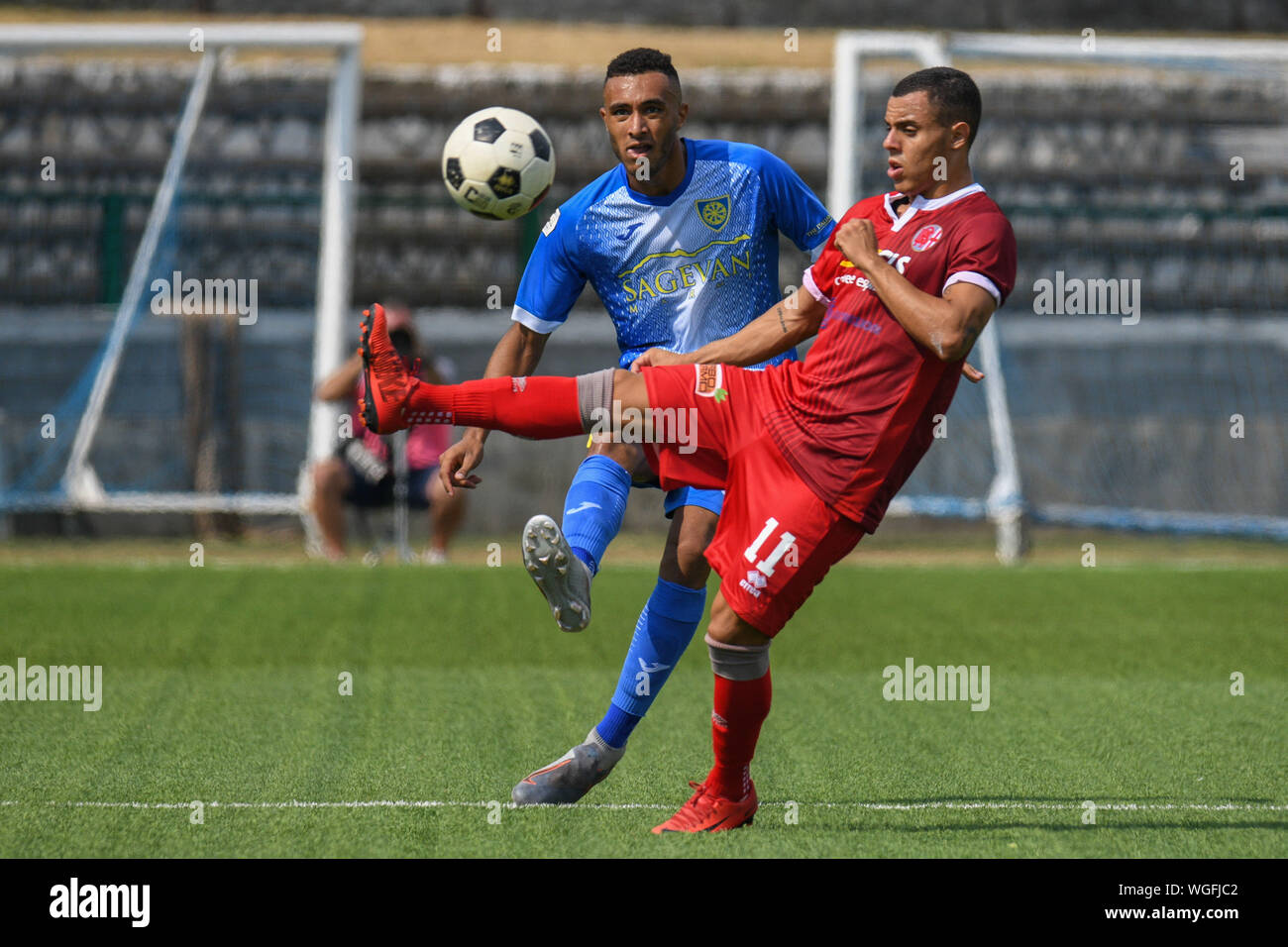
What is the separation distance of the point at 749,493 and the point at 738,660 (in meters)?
0.46

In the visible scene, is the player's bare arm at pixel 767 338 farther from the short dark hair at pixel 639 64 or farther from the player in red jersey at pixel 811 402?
the short dark hair at pixel 639 64

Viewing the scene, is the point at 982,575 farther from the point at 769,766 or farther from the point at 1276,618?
the point at 769,766

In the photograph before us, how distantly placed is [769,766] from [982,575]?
19.2ft

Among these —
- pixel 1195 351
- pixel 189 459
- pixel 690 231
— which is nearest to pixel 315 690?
pixel 690 231

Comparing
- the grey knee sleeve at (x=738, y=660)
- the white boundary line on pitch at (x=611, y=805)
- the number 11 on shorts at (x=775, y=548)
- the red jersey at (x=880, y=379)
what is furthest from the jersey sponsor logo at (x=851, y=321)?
the white boundary line on pitch at (x=611, y=805)

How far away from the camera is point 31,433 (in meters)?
14.0

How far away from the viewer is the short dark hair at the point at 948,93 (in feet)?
14.5

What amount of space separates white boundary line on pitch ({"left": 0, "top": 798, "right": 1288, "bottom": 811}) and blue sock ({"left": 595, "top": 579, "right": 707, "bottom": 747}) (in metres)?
0.33

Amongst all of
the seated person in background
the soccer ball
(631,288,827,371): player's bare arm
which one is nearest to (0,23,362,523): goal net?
the seated person in background

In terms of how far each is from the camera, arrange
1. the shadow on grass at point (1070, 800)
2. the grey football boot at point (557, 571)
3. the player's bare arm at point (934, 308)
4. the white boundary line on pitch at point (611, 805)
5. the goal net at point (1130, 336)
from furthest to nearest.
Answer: the goal net at point (1130, 336) → the shadow on grass at point (1070, 800) → the white boundary line on pitch at point (611, 805) → the grey football boot at point (557, 571) → the player's bare arm at point (934, 308)

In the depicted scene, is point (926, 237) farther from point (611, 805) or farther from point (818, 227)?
point (611, 805)

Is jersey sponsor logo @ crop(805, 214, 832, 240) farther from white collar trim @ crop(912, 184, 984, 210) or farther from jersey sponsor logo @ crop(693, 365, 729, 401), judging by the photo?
jersey sponsor logo @ crop(693, 365, 729, 401)

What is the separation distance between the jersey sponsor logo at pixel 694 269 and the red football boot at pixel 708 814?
157 centimetres

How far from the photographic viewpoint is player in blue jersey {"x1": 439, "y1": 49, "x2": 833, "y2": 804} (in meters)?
4.97
